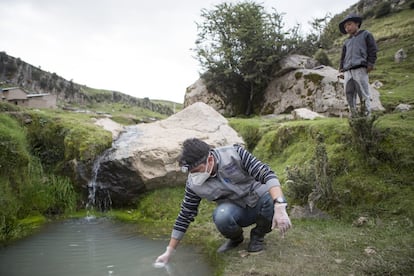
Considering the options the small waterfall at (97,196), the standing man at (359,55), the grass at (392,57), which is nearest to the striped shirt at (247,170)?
the standing man at (359,55)

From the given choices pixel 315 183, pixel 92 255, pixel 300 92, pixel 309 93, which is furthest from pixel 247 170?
pixel 300 92

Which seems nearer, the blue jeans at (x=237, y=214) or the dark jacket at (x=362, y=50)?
the blue jeans at (x=237, y=214)

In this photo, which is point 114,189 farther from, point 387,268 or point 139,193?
point 387,268

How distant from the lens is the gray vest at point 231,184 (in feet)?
12.0

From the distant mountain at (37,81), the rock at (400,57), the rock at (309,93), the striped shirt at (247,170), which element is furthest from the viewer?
the distant mountain at (37,81)

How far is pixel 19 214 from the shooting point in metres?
6.46

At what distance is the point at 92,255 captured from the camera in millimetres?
4477

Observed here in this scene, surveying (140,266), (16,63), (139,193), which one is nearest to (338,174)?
(140,266)

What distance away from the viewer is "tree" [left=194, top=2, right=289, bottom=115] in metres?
13.8

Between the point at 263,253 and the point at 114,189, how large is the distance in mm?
4836

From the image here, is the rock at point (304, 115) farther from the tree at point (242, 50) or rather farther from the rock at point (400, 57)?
the rock at point (400, 57)

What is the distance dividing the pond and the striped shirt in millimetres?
532

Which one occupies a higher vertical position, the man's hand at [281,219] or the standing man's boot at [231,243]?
the man's hand at [281,219]

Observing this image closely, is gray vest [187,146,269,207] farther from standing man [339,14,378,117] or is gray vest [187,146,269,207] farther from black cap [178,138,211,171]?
standing man [339,14,378,117]
